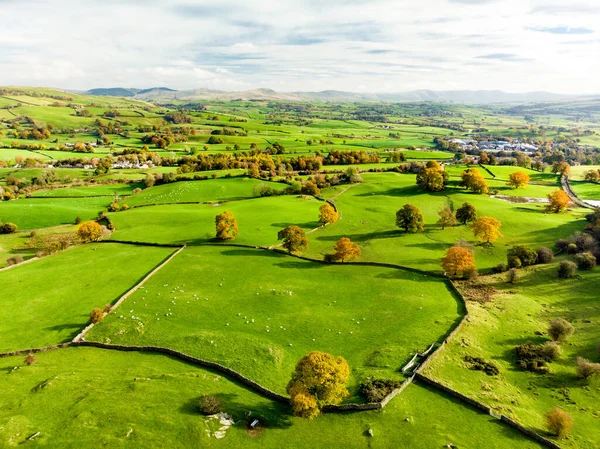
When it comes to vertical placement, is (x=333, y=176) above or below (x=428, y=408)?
above

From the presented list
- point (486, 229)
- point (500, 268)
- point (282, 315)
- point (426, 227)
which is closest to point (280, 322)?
point (282, 315)

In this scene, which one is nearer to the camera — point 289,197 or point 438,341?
point 438,341

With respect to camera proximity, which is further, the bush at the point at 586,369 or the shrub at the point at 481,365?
the shrub at the point at 481,365

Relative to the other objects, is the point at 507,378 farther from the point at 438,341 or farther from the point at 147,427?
the point at 147,427

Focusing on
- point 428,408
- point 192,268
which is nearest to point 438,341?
point 428,408

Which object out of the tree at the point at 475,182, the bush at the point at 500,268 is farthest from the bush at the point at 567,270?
the tree at the point at 475,182

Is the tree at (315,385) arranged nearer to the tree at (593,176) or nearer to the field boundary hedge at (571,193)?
→ the field boundary hedge at (571,193)

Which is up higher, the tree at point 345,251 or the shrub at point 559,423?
the tree at point 345,251
